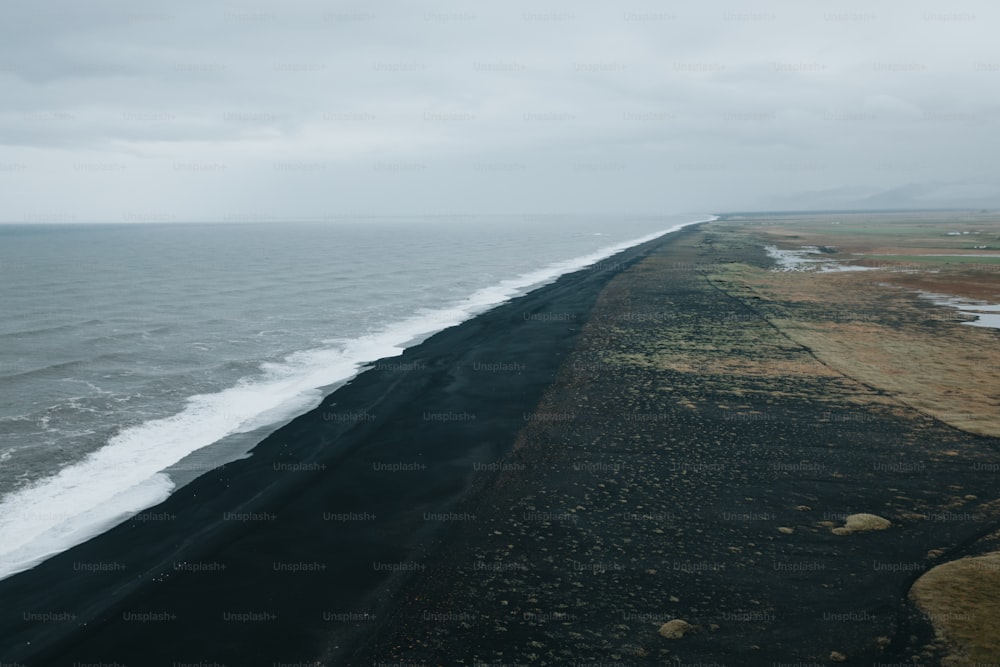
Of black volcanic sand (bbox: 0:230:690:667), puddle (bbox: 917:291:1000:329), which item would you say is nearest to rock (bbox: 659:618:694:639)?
black volcanic sand (bbox: 0:230:690:667)

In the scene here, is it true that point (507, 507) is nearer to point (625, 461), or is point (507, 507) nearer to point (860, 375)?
point (625, 461)

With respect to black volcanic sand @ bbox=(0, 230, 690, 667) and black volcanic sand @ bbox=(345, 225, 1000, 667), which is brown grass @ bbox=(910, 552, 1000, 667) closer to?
black volcanic sand @ bbox=(345, 225, 1000, 667)

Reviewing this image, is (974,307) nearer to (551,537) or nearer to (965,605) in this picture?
(965,605)

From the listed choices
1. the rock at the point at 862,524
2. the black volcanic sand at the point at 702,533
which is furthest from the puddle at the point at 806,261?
the rock at the point at 862,524

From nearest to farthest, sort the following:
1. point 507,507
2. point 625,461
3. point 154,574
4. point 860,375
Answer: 1. point 154,574
2. point 507,507
3. point 625,461
4. point 860,375

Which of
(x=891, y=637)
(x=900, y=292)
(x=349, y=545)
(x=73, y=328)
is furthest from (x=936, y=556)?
(x=73, y=328)
